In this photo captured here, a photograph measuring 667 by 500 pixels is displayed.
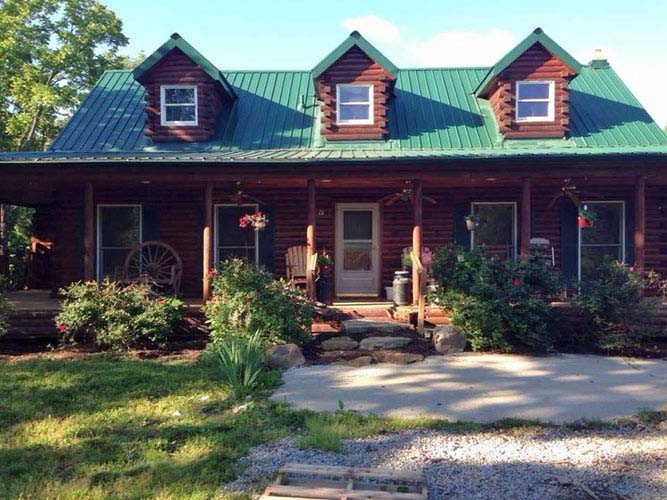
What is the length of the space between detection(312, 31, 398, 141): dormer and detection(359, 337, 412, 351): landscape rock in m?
4.94

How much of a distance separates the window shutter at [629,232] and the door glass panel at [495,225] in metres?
2.44

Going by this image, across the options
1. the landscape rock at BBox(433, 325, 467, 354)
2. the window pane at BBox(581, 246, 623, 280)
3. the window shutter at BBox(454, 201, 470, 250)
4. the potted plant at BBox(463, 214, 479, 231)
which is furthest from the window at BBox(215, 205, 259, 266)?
the window pane at BBox(581, 246, 623, 280)

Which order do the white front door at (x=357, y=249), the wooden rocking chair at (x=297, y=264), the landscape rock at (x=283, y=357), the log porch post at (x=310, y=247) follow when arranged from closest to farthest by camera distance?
1. the landscape rock at (x=283, y=357)
2. the log porch post at (x=310, y=247)
3. the wooden rocking chair at (x=297, y=264)
4. the white front door at (x=357, y=249)

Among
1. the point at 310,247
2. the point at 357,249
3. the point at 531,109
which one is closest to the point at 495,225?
the point at 531,109

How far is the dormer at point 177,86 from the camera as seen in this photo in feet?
39.3

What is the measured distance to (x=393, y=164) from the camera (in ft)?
32.1

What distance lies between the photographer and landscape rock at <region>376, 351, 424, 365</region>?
26.2 ft

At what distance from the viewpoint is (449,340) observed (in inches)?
339

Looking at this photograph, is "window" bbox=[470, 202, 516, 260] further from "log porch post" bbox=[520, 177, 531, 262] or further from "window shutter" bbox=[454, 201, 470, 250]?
"log porch post" bbox=[520, 177, 531, 262]

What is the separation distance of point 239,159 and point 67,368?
4308mm

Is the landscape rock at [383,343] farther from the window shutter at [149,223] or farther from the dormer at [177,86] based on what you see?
the dormer at [177,86]

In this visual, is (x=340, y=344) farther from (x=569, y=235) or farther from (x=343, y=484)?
(x=569, y=235)

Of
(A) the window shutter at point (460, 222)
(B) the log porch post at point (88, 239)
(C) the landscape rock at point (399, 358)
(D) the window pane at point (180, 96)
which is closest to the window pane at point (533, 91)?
(A) the window shutter at point (460, 222)

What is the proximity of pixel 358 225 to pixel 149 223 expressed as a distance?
4.69 metres
